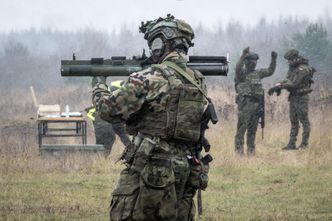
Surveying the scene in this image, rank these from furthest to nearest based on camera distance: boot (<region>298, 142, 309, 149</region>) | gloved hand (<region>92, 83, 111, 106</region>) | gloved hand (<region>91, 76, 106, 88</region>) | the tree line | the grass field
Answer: the tree line
boot (<region>298, 142, 309, 149</region>)
the grass field
gloved hand (<region>91, 76, 106, 88</region>)
gloved hand (<region>92, 83, 111, 106</region>)

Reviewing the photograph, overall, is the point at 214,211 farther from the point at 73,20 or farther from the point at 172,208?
the point at 73,20

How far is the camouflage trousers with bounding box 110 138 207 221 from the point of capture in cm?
537

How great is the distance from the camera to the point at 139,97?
17.8ft

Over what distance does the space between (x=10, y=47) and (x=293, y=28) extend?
18.4 meters

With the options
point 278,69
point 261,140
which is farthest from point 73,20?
point 261,140

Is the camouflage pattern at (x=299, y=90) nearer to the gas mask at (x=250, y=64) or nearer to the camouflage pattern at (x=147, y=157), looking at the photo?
the gas mask at (x=250, y=64)

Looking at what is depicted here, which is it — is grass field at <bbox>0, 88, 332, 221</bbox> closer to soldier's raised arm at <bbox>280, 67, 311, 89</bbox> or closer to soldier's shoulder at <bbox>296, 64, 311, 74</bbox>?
soldier's raised arm at <bbox>280, 67, 311, 89</bbox>

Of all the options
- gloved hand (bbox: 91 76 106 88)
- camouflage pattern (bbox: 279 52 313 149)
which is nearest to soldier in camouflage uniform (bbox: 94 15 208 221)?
gloved hand (bbox: 91 76 106 88)

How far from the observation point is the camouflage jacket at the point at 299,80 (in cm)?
1548

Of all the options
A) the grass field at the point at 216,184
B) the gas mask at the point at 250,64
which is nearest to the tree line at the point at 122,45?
the gas mask at the point at 250,64

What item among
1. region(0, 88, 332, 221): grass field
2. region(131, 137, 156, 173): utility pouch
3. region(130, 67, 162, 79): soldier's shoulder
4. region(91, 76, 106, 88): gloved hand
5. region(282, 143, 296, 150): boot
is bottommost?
region(0, 88, 332, 221): grass field

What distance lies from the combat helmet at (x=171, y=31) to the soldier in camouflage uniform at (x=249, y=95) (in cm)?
901

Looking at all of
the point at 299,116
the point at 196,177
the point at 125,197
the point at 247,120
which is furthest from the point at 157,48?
the point at 299,116

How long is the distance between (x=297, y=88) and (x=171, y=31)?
10342 mm
